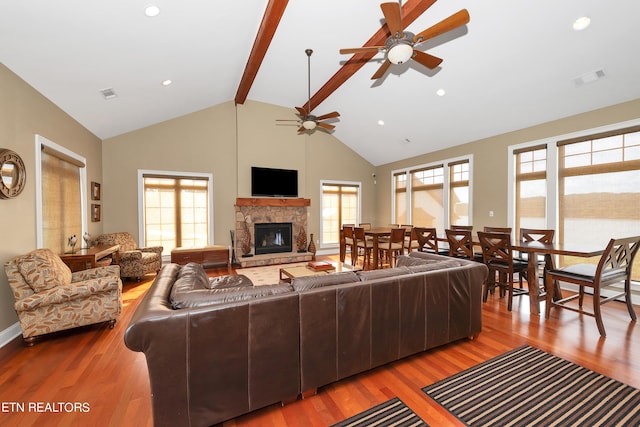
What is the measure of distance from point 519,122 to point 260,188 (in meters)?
5.53

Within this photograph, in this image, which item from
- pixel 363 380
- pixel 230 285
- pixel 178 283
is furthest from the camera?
pixel 230 285

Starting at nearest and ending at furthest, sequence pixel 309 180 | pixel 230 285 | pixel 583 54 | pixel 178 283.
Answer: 1. pixel 178 283
2. pixel 230 285
3. pixel 583 54
4. pixel 309 180

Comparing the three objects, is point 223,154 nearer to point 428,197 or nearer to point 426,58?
point 426,58

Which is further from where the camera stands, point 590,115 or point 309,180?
point 309,180

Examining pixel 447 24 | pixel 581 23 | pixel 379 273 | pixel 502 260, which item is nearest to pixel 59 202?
pixel 379 273

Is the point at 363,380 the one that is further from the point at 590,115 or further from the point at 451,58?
the point at 590,115

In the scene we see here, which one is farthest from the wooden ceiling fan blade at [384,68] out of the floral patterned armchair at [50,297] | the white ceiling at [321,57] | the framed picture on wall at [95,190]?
the framed picture on wall at [95,190]

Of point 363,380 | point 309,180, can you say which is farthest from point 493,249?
point 309,180

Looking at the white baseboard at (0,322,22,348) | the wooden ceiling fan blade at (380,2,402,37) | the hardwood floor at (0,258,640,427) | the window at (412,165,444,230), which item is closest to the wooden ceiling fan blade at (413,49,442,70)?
the wooden ceiling fan blade at (380,2,402,37)

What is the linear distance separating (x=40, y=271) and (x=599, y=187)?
7218mm

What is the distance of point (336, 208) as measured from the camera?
26.4 ft

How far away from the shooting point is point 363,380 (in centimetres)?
202

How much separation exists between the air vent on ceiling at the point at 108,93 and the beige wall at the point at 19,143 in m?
0.59

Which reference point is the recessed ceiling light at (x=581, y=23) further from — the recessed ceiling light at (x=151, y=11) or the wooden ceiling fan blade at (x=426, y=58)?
the recessed ceiling light at (x=151, y=11)
